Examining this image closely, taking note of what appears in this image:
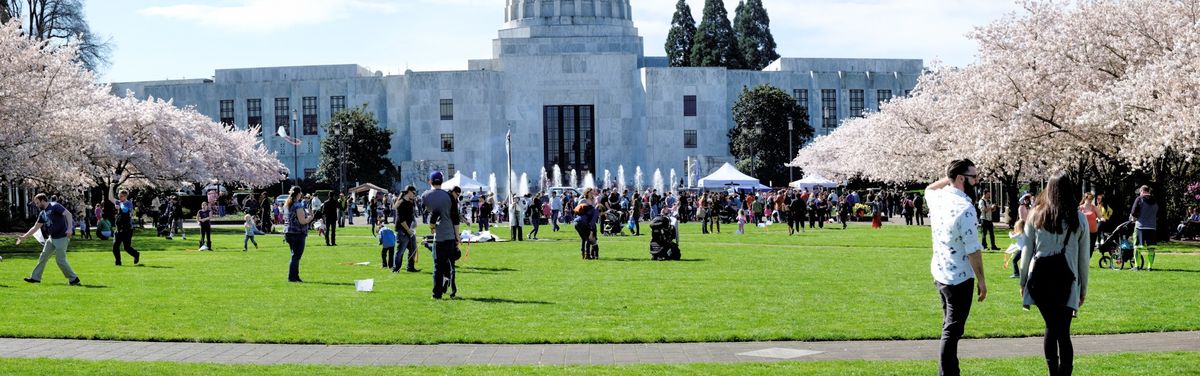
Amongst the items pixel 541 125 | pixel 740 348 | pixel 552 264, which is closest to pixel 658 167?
pixel 541 125

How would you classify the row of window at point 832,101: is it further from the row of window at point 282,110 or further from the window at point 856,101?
the row of window at point 282,110

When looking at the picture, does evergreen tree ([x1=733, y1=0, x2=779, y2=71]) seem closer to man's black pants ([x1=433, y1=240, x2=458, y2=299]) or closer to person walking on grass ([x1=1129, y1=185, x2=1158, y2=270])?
person walking on grass ([x1=1129, y1=185, x2=1158, y2=270])

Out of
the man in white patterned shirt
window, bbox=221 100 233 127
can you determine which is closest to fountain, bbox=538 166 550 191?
window, bbox=221 100 233 127

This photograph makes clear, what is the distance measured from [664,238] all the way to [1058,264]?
56.4 feet

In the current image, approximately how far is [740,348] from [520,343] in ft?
7.01

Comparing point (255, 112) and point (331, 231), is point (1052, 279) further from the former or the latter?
point (255, 112)

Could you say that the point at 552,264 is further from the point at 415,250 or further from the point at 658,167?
the point at 658,167

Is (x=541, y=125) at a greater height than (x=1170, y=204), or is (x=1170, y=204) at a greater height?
(x=541, y=125)

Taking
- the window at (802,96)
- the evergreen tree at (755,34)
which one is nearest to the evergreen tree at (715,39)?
the evergreen tree at (755,34)

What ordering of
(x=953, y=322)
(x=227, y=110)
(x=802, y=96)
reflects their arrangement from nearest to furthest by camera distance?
(x=953, y=322)
(x=802, y=96)
(x=227, y=110)

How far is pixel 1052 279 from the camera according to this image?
10125 millimetres

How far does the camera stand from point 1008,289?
18.9 meters

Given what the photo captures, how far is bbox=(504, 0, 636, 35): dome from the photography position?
333 ft

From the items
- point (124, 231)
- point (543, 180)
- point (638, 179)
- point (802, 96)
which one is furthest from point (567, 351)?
point (802, 96)
